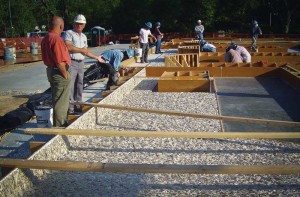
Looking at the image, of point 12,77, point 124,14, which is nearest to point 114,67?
point 12,77

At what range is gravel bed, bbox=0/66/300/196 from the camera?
354 cm

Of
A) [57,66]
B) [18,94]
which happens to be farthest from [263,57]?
[57,66]

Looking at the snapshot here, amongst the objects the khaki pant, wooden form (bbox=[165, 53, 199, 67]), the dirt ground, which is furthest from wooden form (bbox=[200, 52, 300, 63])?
the khaki pant

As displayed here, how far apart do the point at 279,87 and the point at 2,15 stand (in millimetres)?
43097

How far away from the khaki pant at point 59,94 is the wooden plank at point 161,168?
66.8 inches

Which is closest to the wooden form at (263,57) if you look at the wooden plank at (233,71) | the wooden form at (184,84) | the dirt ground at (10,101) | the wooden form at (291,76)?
the wooden plank at (233,71)

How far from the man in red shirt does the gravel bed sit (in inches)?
13.9

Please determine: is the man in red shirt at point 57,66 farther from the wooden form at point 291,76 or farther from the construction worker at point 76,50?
the wooden form at point 291,76

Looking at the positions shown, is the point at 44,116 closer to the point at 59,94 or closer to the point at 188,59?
the point at 59,94

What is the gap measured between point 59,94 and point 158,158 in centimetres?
182

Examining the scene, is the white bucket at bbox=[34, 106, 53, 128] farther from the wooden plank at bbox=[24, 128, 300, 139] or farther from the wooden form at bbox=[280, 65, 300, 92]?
the wooden form at bbox=[280, 65, 300, 92]

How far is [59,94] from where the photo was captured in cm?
505

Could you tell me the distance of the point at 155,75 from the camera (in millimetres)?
11008

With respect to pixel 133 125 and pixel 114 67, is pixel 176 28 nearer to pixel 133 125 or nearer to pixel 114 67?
pixel 114 67
